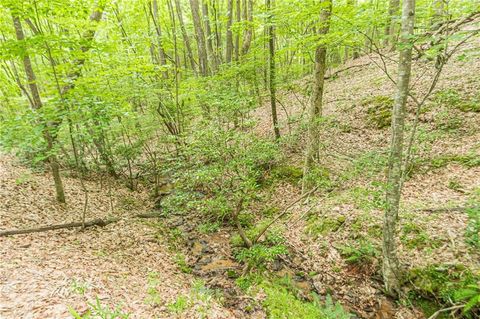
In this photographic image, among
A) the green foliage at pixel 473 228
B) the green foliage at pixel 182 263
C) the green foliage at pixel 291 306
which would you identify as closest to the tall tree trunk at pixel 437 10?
the green foliage at pixel 473 228

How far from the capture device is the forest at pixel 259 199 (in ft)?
14.4

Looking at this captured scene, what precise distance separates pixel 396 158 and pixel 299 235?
11.4ft

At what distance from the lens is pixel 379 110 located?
1029 cm

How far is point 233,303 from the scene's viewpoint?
16.6 ft

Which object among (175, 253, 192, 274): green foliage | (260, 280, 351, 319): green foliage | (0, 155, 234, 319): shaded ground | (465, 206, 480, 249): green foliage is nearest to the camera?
(0, 155, 234, 319): shaded ground

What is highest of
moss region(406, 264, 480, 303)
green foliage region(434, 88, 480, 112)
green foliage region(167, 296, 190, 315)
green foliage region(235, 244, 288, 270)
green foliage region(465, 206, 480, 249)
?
green foliage region(434, 88, 480, 112)

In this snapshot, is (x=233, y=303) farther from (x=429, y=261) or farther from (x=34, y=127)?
(x=34, y=127)

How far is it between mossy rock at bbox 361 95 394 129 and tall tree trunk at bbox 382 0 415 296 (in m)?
5.83

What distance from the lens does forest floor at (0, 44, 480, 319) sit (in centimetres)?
422

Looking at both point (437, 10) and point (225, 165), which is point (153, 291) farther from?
point (437, 10)

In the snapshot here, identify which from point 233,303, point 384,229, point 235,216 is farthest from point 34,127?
point 384,229

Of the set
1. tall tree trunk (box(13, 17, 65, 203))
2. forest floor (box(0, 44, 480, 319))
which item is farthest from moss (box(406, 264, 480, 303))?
tall tree trunk (box(13, 17, 65, 203))

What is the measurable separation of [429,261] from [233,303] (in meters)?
3.90

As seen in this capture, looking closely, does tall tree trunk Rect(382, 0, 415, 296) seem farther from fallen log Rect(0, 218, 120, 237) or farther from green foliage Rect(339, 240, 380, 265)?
fallen log Rect(0, 218, 120, 237)
